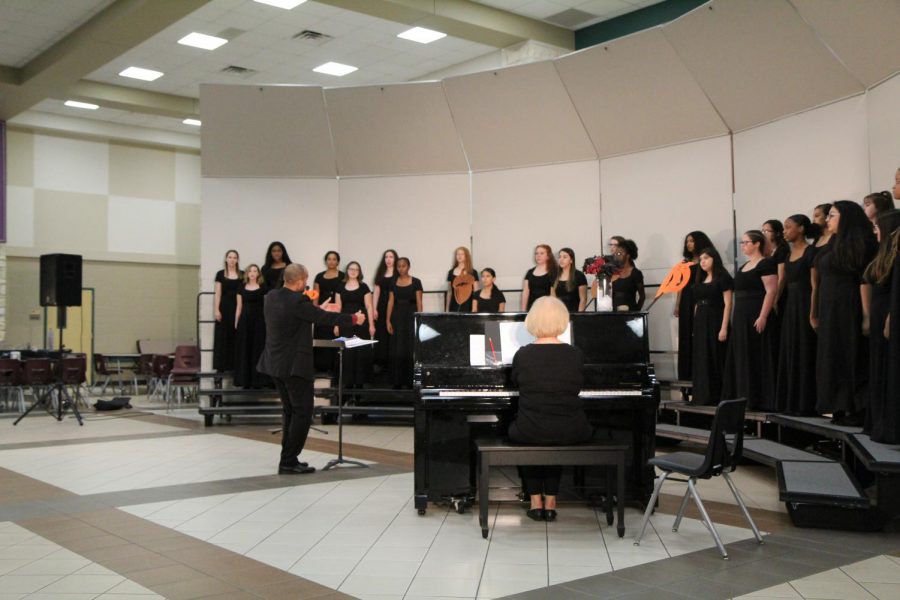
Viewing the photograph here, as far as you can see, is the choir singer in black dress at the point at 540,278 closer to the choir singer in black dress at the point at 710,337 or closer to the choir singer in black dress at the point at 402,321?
the choir singer in black dress at the point at 402,321

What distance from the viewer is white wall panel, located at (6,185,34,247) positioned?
50.3 ft

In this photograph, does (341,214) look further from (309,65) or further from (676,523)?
(676,523)

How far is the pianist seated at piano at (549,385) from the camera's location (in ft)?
14.1

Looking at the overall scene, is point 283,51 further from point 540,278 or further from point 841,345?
point 841,345

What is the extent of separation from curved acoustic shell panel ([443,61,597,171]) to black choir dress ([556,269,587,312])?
148 cm

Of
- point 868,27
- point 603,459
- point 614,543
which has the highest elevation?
point 868,27

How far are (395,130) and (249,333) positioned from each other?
298 cm

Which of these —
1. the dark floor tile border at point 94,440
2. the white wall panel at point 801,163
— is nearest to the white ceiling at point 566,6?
the white wall panel at point 801,163

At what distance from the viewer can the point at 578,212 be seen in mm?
9453

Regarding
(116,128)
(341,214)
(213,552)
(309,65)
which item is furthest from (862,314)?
(116,128)

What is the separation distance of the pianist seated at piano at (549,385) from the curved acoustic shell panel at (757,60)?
12.9 feet

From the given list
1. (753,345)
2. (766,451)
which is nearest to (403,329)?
(753,345)

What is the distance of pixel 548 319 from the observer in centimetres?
445

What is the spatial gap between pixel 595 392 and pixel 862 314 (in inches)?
78.2
